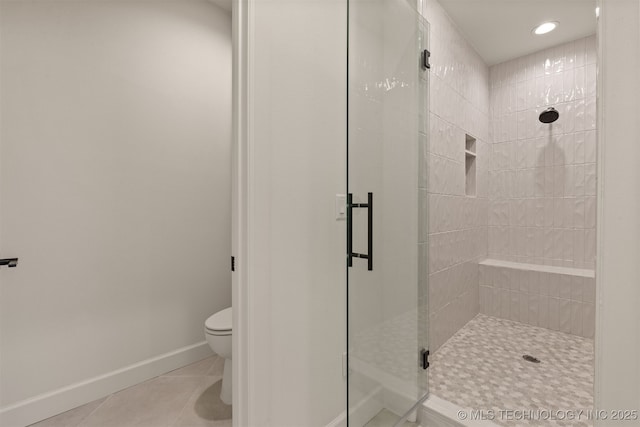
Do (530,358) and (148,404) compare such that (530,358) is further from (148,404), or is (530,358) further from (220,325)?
(148,404)

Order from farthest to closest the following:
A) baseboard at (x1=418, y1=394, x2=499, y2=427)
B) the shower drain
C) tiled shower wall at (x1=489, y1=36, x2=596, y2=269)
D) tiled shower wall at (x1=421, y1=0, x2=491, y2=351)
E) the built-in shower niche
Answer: the built-in shower niche < tiled shower wall at (x1=489, y1=36, x2=596, y2=269) < tiled shower wall at (x1=421, y1=0, x2=491, y2=351) < the shower drain < baseboard at (x1=418, y1=394, x2=499, y2=427)

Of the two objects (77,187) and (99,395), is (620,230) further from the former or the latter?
(99,395)

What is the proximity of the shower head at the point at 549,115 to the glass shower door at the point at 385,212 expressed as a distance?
6.12 feet

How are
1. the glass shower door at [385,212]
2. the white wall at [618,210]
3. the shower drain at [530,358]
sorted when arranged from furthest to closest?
the shower drain at [530,358] → the glass shower door at [385,212] → the white wall at [618,210]

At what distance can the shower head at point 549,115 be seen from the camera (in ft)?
8.61

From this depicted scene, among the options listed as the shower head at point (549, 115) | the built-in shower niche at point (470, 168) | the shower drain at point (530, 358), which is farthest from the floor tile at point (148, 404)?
the shower head at point (549, 115)

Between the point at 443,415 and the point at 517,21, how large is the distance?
2.92 meters

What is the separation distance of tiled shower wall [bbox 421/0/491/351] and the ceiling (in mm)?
94

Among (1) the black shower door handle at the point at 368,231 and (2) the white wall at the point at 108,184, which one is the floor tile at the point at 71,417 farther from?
(1) the black shower door handle at the point at 368,231

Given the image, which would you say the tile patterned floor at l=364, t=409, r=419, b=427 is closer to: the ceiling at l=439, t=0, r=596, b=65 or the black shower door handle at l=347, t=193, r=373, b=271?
the black shower door handle at l=347, t=193, r=373, b=271

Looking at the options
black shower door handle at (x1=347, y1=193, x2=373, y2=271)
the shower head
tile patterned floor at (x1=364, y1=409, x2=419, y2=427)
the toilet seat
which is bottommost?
tile patterned floor at (x1=364, y1=409, x2=419, y2=427)

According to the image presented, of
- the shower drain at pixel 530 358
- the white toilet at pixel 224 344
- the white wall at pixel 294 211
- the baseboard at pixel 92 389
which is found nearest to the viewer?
the white wall at pixel 294 211

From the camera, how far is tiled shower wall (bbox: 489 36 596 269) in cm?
258

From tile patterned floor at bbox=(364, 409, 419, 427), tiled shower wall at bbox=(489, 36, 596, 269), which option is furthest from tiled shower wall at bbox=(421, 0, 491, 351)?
tile patterned floor at bbox=(364, 409, 419, 427)
